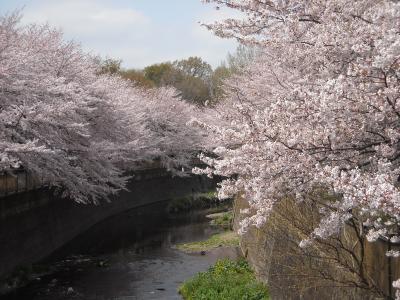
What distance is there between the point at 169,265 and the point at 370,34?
1596 centimetres

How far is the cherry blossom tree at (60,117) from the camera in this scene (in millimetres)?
16281

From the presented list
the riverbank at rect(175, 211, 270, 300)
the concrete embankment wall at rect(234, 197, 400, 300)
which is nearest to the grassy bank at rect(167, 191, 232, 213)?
the riverbank at rect(175, 211, 270, 300)

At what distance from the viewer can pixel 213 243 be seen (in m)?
23.8

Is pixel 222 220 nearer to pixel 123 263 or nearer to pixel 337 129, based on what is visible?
pixel 123 263

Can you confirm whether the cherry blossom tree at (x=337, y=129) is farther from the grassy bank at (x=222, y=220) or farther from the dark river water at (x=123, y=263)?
the grassy bank at (x=222, y=220)

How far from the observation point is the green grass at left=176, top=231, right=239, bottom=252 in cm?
Answer: 2314

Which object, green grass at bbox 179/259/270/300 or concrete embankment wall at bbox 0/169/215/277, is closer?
green grass at bbox 179/259/270/300

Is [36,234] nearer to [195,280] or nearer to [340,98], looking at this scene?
[195,280]

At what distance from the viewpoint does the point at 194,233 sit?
2809 centimetres

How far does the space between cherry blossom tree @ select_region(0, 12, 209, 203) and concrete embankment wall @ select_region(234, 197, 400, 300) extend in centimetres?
727

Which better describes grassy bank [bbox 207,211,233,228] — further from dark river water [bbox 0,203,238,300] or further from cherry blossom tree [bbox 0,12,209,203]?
cherry blossom tree [bbox 0,12,209,203]

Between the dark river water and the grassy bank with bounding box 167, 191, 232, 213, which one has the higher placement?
the grassy bank with bounding box 167, 191, 232, 213

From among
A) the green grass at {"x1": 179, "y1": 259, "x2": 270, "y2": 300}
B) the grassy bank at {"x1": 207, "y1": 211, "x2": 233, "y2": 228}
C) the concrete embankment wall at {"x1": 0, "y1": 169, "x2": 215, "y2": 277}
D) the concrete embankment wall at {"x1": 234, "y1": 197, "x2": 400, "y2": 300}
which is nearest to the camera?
the concrete embankment wall at {"x1": 234, "y1": 197, "x2": 400, "y2": 300}

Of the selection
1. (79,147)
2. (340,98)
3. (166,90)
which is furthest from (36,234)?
(166,90)
